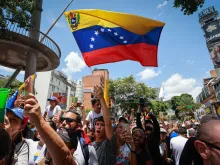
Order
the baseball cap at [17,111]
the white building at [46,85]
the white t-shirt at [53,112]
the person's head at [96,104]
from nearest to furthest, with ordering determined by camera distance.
Answer: the baseball cap at [17,111] → the person's head at [96,104] → the white t-shirt at [53,112] → the white building at [46,85]

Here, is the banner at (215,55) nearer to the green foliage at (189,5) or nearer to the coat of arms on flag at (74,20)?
the green foliage at (189,5)

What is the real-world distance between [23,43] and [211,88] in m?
42.7

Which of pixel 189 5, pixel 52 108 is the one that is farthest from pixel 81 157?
pixel 189 5

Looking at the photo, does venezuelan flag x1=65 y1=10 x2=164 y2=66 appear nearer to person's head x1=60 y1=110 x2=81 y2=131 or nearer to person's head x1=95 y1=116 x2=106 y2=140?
person's head x1=95 y1=116 x2=106 y2=140

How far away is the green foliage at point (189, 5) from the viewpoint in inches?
202

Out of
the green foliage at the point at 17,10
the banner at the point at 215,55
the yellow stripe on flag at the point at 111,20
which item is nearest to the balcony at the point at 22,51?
the green foliage at the point at 17,10

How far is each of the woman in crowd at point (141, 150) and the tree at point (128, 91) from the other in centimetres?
3373

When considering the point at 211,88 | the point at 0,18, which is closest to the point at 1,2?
the point at 0,18

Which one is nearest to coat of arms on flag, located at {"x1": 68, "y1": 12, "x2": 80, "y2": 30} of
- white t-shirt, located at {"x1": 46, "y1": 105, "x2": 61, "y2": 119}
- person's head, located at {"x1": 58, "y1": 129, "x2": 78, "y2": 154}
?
white t-shirt, located at {"x1": 46, "y1": 105, "x2": 61, "y2": 119}

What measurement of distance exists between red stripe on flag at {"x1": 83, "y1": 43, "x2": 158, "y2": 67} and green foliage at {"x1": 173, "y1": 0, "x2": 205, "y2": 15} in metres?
1.93

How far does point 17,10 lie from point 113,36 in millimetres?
5505

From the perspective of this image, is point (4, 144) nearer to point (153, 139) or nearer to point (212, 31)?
point (153, 139)

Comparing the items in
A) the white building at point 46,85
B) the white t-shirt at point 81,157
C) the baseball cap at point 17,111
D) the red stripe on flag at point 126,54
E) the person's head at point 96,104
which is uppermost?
the white building at point 46,85

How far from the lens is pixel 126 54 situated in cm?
450
